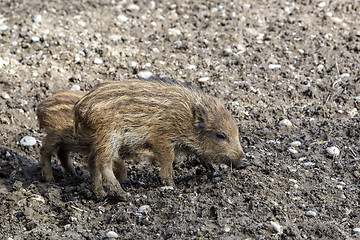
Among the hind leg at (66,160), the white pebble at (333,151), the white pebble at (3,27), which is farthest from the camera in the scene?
the white pebble at (3,27)

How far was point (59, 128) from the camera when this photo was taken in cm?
562

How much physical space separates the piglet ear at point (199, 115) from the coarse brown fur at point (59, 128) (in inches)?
38.9

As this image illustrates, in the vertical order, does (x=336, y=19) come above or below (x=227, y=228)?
above

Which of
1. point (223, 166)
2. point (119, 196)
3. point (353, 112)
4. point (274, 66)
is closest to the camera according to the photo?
point (119, 196)

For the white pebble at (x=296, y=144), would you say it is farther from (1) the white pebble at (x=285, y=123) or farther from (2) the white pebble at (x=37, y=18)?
(2) the white pebble at (x=37, y=18)

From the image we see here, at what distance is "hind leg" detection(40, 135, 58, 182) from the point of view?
5.71m

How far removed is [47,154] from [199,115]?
180 cm

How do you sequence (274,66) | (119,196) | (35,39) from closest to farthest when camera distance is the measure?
(119,196) < (274,66) < (35,39)

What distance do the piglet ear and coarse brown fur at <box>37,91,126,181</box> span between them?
99 cm

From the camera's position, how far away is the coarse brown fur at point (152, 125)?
500cm

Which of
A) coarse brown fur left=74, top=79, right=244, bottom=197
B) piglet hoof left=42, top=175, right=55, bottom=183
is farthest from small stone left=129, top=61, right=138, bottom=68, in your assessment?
piglet hoof left=42, top=175, right=55, bottom=183

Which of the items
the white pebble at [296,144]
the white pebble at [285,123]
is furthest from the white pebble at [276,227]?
the white pebble at [285,123]

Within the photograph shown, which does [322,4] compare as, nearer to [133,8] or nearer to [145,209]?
[133,8]

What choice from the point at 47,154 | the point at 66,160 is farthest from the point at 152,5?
the point at 47,154
